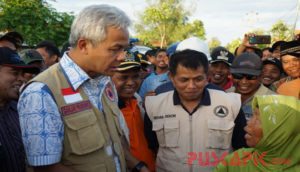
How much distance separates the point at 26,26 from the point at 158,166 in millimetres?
7001

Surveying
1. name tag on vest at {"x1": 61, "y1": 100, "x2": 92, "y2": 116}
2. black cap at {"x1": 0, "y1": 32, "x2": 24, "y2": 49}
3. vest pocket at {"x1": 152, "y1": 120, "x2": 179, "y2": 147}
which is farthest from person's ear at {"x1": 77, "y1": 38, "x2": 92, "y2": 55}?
black cap at {"x1": 0, "y1": 32, "x2": 24, "y2": 49}

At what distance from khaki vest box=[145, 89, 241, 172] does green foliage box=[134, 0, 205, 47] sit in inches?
1104

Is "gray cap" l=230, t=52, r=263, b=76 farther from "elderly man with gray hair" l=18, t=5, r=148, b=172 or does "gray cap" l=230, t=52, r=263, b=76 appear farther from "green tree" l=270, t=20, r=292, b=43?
"green tree" l=270, t=20, r=292, b=43

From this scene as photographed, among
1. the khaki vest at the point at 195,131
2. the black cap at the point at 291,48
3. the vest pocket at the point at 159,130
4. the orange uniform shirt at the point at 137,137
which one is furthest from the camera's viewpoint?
the black cap at the point at 291,48

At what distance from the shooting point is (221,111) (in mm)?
2141

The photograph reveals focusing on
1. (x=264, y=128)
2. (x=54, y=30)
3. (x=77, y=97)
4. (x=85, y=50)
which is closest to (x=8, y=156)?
(x=77, y=97)

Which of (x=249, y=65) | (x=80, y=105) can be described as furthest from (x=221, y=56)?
(x=80, y=105)

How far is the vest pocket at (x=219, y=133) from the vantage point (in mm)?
2076

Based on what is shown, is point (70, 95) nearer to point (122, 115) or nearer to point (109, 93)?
point (109, 93)

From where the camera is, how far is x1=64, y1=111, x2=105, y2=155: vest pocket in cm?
139

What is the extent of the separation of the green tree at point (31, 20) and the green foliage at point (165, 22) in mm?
22036

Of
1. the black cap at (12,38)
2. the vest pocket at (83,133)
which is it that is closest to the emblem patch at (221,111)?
the vest pocket at (83,133)

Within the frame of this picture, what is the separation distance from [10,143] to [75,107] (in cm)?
111

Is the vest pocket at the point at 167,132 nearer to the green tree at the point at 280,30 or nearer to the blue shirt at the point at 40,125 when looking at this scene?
the blue shirt at the point at 40,125
